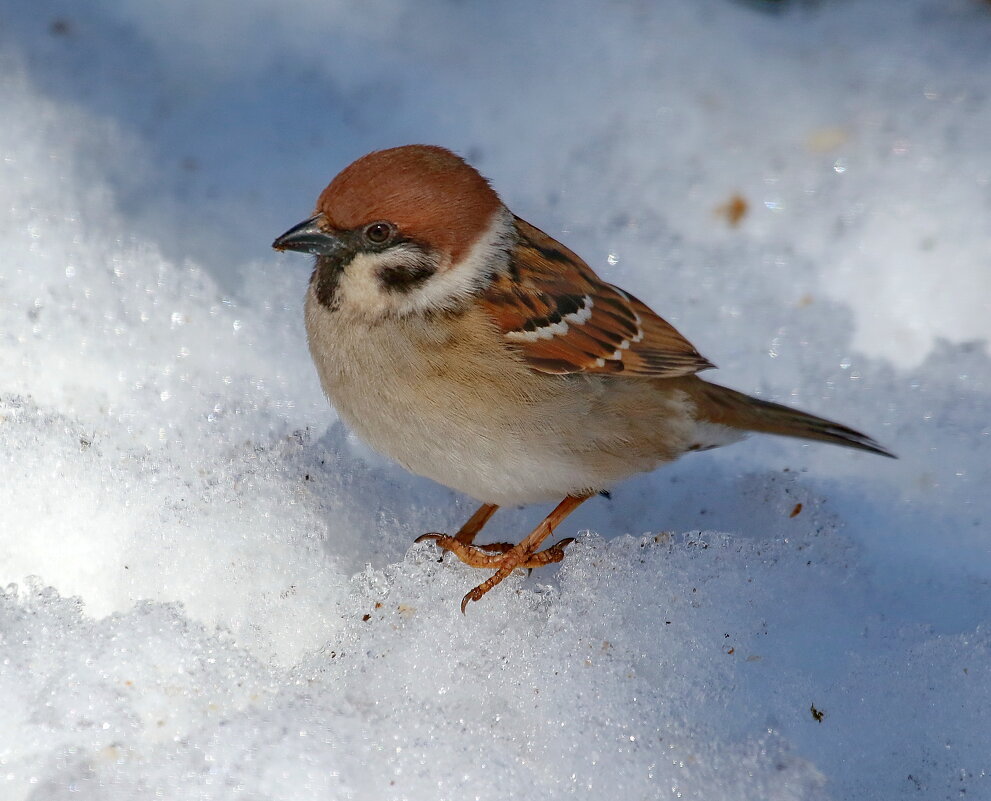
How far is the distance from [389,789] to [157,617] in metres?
0.61

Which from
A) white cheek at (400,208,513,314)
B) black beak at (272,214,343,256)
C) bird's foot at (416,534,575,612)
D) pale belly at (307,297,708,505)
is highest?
white cheek at (400,208,513,314)

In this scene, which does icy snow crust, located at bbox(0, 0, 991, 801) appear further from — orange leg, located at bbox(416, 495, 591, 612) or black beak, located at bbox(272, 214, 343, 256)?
black beak, located at bbox(272, 214, 343, 256)

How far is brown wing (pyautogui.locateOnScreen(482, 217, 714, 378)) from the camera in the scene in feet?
7.25

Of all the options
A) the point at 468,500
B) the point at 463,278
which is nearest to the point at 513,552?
the point at 468,500

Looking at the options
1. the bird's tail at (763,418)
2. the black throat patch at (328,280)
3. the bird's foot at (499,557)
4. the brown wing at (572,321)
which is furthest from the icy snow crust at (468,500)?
the black throat patch at (328,280)

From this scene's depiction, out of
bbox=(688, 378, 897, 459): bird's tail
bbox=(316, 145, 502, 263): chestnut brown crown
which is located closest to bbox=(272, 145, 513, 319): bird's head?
bbox=(316, 145, 502, 263): chestnut brown crown

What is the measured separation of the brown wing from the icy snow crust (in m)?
0.41

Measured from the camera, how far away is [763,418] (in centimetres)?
246

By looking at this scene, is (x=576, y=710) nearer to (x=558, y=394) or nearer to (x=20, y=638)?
(x=558, y=394)

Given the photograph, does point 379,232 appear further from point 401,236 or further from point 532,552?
point 532,552

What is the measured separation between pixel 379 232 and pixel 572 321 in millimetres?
468

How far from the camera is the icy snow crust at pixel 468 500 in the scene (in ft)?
6.83

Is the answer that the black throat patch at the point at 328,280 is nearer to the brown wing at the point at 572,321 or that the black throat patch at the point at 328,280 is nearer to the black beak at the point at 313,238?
the black beak at the point at 313,238

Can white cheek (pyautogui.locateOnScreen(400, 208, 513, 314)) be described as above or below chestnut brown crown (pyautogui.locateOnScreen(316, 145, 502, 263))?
below
